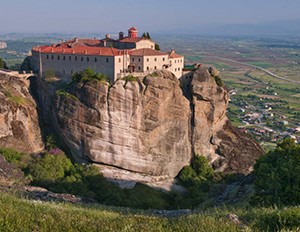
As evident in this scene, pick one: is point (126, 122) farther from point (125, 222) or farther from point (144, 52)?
point (125, 222)

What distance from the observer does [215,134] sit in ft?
172

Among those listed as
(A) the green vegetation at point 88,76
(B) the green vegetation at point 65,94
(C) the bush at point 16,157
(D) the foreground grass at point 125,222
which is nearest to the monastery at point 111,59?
(A) the green vegetation at point 88,76

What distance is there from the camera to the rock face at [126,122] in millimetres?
43969

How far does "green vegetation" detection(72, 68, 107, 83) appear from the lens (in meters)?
44.8

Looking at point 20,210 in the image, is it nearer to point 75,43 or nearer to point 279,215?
point 279,215

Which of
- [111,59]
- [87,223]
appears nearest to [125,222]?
[87,223]

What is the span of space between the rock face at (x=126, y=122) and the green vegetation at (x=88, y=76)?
0.88 m

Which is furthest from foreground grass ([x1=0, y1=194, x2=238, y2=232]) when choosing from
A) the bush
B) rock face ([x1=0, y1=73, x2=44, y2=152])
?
rock face ([x1=0, y1=73, x2=44, y2=152])

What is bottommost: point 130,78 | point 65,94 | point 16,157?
point 16,157

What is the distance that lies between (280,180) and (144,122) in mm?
21766

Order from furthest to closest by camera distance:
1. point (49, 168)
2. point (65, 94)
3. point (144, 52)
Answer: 1. point (144, 52)
2. point (65, 94)
3. point (49, 168)

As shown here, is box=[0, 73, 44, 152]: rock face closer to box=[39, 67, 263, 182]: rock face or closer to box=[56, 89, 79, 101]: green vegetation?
box=[39, 67, 263, 182]: rock face

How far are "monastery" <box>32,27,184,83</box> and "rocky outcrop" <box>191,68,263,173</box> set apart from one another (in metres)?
4.60

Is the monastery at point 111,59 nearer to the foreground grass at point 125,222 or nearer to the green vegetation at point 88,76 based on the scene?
the green vegetation at point 88,76
